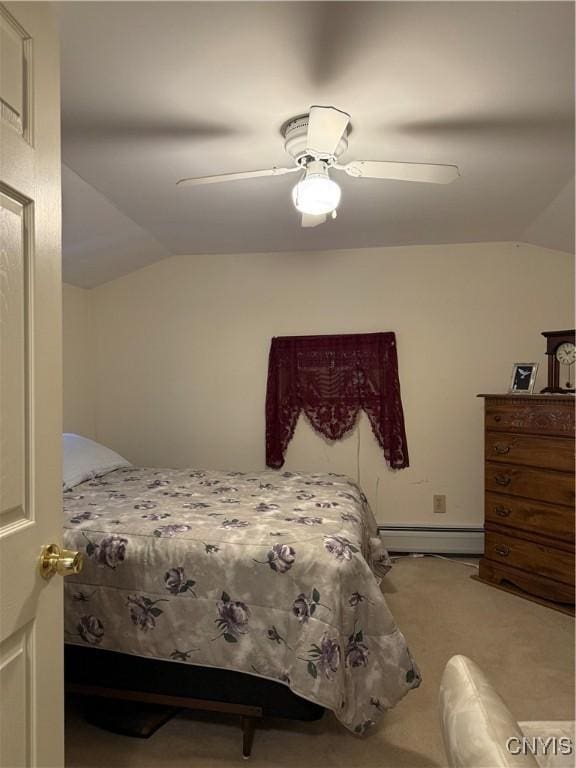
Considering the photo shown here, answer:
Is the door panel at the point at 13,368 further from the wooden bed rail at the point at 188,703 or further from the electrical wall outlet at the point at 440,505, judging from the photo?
the electrical wall outlet at the point at 440,505

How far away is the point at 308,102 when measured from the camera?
179 cm

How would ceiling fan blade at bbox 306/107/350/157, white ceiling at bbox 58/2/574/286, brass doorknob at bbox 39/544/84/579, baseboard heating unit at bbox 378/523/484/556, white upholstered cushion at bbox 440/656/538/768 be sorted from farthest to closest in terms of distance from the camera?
baseboard heating unit at bbox 378/523/484/556
ceiling fan blade at bbox 306/107/350/157
white ceiling at bbox 58/2/574/286
brass doorknob at bbox 39/544/84/579
white upholstered cushion at bbox 440/656/538/768

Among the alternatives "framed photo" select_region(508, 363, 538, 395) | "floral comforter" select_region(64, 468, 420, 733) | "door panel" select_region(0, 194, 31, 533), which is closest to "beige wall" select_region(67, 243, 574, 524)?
"framed photo" select_region(508, 363, 538, 395)

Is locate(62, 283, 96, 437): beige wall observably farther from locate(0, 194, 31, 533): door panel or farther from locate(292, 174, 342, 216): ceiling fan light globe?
locate(0, 194, 31, 533): door panel

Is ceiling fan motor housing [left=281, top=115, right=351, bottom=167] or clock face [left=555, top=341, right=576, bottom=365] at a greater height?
ceiling fan motor housing [left=281, top=115, right=351, bottom=167]

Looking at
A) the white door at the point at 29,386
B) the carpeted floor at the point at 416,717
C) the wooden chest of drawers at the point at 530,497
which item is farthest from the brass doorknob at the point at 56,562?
the wooden chest of drawers at the point at 530,497

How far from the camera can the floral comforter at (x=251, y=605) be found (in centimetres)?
160

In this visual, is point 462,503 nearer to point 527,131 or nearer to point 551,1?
point 527,131

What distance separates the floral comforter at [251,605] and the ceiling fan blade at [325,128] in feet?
4.82

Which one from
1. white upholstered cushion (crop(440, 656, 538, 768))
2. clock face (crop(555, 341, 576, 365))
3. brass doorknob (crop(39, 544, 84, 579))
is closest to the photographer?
white upholstered cushion (crop(440, 656, 538, 768))

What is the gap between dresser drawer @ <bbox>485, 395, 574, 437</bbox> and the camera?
270 cm

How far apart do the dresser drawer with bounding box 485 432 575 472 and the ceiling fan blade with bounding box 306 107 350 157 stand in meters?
2.09

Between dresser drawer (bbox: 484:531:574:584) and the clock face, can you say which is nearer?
dresser drawer (bbox: 484:531:574:584)

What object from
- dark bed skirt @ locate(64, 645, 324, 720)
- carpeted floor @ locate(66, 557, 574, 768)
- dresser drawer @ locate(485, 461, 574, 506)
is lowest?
carpeted floor @ locate(66, 557, 574, 768)
